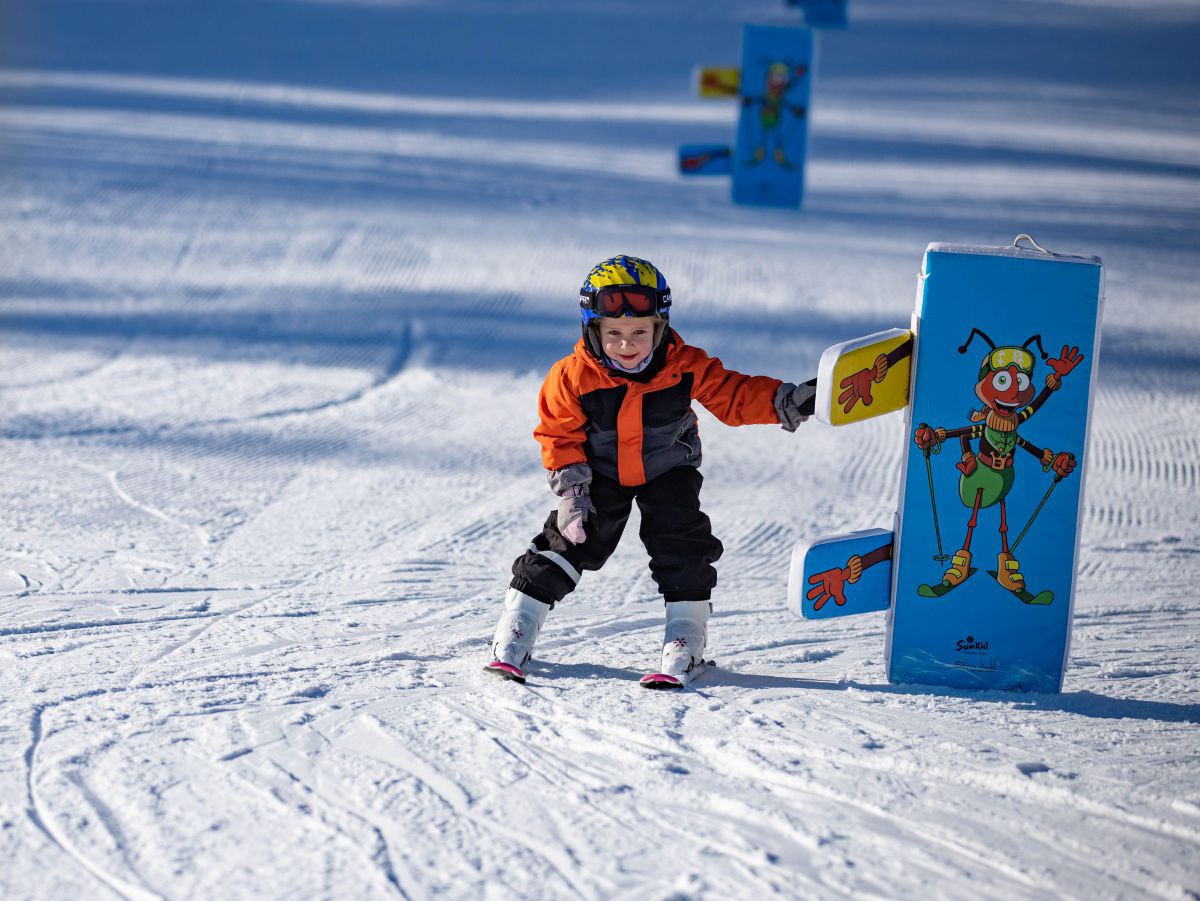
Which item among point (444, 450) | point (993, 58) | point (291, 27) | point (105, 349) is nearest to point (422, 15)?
point (291, 27)

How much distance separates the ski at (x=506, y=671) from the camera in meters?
3.06

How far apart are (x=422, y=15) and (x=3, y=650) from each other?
17.5m

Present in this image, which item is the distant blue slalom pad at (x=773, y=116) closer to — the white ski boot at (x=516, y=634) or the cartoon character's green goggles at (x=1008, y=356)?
the cartoon character's green goggles at (x=1008, y=356)

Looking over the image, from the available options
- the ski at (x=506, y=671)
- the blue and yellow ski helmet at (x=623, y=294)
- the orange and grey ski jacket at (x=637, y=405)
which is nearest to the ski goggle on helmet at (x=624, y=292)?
the blue and yellow ski helmet at (x=623, y=294)

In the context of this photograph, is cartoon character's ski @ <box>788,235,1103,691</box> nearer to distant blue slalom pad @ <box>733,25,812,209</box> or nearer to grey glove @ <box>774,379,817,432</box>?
grey glove @ <box>774,379,817,432</box>

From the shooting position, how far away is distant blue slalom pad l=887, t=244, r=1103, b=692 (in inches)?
115

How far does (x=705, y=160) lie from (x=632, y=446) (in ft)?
23.1

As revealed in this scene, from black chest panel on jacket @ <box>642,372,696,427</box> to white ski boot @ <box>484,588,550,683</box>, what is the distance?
512mm

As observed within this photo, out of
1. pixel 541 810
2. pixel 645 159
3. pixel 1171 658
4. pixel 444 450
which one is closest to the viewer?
pixel 541 810

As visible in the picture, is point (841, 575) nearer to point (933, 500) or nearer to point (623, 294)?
point (933, 500)

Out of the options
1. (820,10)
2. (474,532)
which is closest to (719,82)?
(820,10)

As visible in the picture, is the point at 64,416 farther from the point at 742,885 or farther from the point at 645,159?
the point at 645,159

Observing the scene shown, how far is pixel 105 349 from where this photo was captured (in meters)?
6.43

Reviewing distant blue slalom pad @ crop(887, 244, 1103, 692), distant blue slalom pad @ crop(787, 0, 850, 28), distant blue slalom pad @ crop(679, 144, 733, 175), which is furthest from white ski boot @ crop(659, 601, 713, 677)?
distant blue slalom pad @ crop(787, 0, 850, 28)
